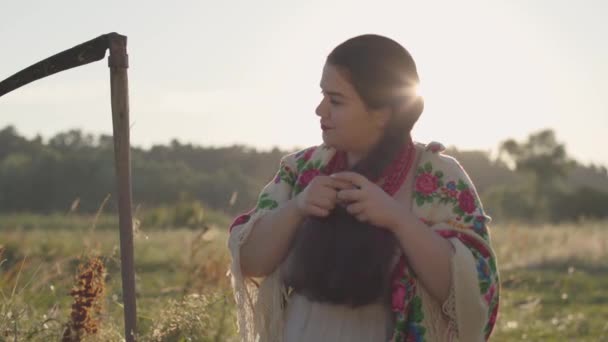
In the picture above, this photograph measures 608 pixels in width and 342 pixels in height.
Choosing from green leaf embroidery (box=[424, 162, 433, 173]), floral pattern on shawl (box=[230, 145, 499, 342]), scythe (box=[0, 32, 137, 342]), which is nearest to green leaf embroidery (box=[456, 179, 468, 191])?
floral pattern on shawl (box=[230, 145, 499, 342])

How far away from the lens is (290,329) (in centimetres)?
332

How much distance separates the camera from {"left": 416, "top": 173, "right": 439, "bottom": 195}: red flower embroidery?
3303mm

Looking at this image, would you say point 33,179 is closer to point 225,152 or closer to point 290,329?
point 225,152

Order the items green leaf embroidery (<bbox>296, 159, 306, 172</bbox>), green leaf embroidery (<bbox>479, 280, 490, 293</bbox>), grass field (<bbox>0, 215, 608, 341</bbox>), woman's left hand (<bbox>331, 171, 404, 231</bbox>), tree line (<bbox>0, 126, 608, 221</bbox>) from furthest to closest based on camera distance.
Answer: tree line (<bbox>0, 126, 608, 221</bbox>) → grass field (<bbox>0, 215, 608, 341</bbox>) → green leaf embroidery (<bbox>296, 159, 306, 172</bbox>) → green leaf embroidery (<bbox>479, 280, 490, 293</bbox>) → woman's left hand (<bbox>331, 171, 404, 231</bbox>)

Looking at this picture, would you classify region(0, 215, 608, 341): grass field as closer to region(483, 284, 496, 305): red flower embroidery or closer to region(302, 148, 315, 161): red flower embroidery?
region(302, 148, 315, 161): red flower embroidery

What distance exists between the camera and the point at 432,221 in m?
3.28

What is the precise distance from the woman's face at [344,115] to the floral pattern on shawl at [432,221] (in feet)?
0.74

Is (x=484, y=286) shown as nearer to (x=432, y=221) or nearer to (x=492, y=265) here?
(x=492, y=265)

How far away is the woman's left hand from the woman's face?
0.17 meters

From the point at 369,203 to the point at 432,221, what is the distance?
35 centimetres

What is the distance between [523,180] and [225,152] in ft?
59.1

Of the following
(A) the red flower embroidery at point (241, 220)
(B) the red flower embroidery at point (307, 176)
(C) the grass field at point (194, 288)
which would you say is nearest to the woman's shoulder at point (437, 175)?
→ (B) the red flower embroidery at point (307, 176)

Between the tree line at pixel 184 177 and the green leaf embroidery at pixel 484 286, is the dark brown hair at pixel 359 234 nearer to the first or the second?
the green leaf embroidery at pixel 484 286

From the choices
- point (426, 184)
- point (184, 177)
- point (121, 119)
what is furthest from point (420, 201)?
point (184, 177)
